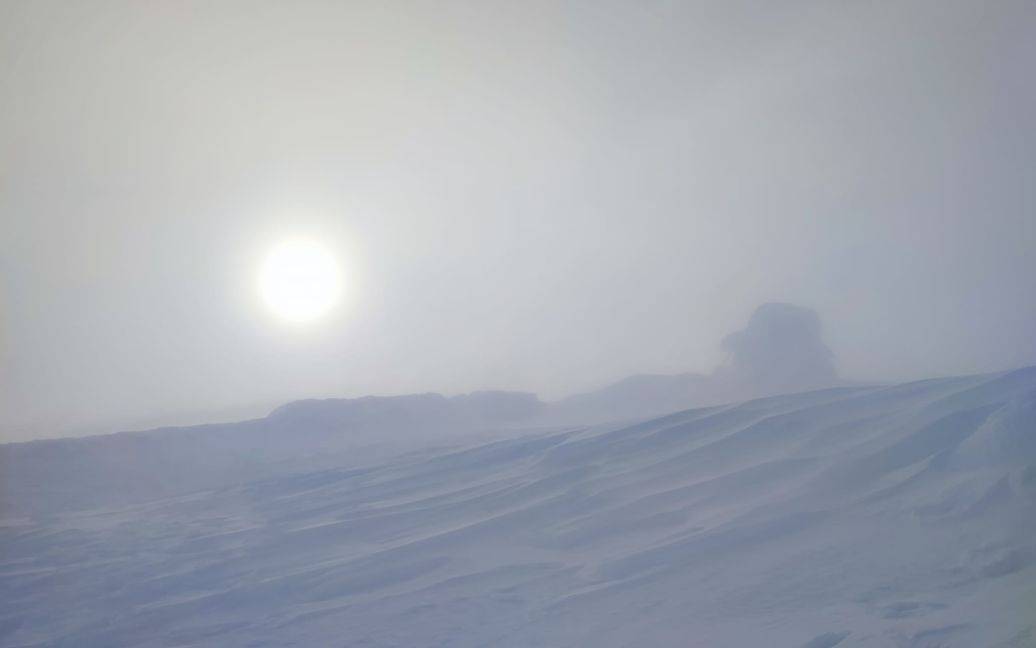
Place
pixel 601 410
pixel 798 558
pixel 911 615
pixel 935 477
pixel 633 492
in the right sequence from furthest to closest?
pixel 601 410 < pixel 633 492 < pixel 935 477 < pixel 798 558 < pixel 911 615

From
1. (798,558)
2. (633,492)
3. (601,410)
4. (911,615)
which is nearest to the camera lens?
(911,615)

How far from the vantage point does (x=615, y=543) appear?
2.54 m

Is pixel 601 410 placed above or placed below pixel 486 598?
above

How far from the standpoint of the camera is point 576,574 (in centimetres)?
243

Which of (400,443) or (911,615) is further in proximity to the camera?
(400,443)

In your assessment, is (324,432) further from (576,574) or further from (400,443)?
(576,574)

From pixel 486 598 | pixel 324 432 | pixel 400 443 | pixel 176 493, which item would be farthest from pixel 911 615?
pixel 176 493

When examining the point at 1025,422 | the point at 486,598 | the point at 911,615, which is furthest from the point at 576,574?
the point at 1025,422

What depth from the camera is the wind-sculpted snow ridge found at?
2.20 meters

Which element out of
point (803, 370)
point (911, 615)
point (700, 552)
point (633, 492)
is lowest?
point (911, 615)

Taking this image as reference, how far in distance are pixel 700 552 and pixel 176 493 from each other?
1.84 m

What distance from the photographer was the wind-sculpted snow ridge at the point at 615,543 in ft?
7.20

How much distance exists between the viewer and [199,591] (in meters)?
2.54

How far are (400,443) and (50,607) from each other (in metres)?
1.18
